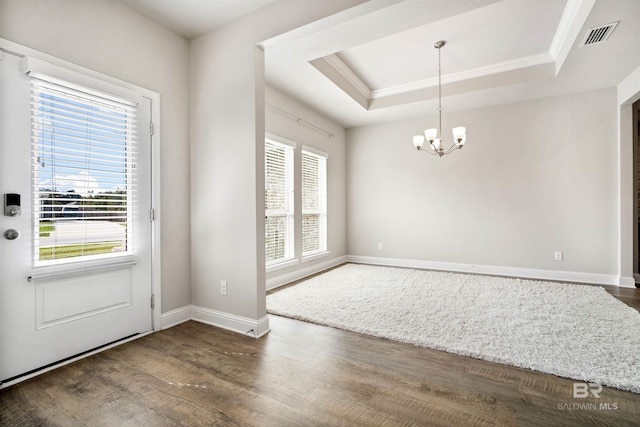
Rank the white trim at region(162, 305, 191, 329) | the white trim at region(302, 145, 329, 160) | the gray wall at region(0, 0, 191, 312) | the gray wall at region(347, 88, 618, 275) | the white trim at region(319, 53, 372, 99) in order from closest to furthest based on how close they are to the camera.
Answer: the gray wall at region(0, 0, 191, 312)
the white trim at region(162, 305, 191, 329)
the white trim at region(319, 53, 372, 99)
the gray wall at region(347, 88, 618, 275)
the white trim at region(302, 145, 329, 160)

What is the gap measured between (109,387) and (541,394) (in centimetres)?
267

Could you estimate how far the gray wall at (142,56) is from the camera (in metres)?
1.96

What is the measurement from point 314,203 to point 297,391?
12.0 feet

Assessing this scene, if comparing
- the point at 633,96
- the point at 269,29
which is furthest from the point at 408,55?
the point at 633,96

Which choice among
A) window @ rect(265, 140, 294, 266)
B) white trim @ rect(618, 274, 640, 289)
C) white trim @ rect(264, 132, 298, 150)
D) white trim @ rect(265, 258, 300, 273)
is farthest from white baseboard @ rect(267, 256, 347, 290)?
white trim @ rect(618, 274, 640, 289)

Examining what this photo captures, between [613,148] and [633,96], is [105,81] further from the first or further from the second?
[613,148]

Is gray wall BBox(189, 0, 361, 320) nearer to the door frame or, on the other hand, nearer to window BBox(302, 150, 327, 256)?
the door frame

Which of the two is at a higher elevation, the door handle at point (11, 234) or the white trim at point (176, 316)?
the door handle at point (11, 234)

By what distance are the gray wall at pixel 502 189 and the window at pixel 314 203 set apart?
3.14ft

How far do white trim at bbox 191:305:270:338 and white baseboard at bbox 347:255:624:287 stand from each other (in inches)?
139

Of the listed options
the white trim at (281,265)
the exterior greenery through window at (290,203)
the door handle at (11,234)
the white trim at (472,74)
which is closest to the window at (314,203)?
the exterior greenery through window at (290,203)

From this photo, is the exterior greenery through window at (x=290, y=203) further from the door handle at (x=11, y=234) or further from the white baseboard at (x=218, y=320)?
the door handle at (x=11, y=234)

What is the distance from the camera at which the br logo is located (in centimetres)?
169

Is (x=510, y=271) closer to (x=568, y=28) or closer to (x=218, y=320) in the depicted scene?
(x=568, y=28)
